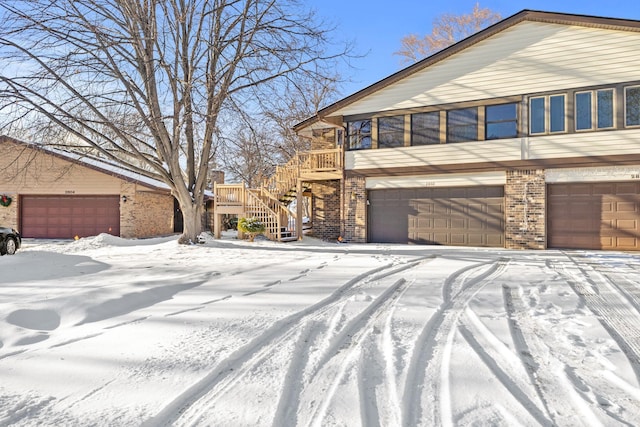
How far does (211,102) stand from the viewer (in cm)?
1190

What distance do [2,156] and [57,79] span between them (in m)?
12.4

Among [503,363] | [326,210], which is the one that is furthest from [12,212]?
[503,363]

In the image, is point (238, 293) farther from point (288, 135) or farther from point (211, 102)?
point (288, 135)

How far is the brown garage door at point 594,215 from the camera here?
11336 mm

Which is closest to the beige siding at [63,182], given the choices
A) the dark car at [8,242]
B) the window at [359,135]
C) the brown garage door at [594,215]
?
the dark car at [8,242]

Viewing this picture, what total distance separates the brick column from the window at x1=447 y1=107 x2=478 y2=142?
72.8 inches

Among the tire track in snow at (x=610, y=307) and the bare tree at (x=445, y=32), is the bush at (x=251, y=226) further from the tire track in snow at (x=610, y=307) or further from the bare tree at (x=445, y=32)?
the bare tree at (x=445, y=32)

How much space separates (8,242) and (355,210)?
34.9ft

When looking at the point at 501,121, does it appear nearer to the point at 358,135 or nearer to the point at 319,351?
the point at 358,135

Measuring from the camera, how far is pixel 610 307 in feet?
15.4

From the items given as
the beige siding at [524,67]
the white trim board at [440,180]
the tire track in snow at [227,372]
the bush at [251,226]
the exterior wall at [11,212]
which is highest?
the beige siding at [524,67]

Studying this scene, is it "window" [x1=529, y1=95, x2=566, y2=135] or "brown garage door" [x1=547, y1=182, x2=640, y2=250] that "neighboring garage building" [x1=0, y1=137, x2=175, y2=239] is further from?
"brown garage door" [x1=547, y1=182, x2=640, y2=250]

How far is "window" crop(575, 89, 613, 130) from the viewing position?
37.7ft

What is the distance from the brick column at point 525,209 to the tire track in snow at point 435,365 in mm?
7759
